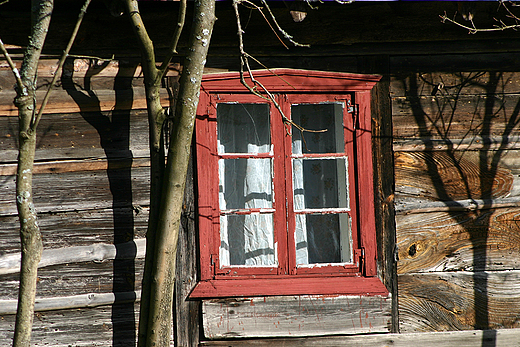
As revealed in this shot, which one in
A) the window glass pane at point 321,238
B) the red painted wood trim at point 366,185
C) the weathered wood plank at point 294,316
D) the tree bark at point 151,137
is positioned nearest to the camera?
the tree bark at point 151,137

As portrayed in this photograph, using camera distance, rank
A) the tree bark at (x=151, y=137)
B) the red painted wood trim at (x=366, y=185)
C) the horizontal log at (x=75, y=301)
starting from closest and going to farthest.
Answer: the tree bark at (x=151, y=137)
the horizontal log at (x=75, y=301)
the red painted wood trim at (x=366, y=185)

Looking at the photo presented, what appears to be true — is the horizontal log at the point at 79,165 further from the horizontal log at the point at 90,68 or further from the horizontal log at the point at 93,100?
the horizontal log at the point at 90,68

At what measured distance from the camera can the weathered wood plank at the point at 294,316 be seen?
280 centimetres

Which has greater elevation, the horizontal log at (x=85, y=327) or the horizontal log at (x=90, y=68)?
the horizontal log at (x=90, y=68)

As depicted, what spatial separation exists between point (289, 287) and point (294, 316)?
0.21 metres

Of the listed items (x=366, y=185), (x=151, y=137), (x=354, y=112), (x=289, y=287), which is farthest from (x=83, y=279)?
(x=354, y=112)

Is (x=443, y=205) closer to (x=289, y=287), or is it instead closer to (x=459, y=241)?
(x=459, y=241)

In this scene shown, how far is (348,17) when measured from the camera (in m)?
2.94

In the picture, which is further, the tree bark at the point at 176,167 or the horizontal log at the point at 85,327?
the horizontal log at the point at 85,327

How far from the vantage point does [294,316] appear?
2830 millimetres

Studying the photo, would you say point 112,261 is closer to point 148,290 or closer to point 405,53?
point 148,290

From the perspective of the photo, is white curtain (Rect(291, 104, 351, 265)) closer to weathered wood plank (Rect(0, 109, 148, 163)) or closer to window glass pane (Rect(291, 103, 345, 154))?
window glass pane (Rect(291, 103, 345, 154))

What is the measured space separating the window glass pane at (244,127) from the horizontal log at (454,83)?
973mm

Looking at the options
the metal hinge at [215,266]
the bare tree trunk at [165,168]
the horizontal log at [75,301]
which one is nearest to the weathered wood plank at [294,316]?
the metal hinge at [215,266]
